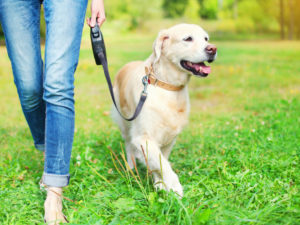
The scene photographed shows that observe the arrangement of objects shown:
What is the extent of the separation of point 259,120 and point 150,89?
6.39ft

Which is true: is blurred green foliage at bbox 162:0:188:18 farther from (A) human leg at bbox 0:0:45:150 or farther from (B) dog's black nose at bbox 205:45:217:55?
(A) human leg at bbox 0:0:45:150

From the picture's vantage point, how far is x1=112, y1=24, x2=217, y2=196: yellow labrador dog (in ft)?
8.41

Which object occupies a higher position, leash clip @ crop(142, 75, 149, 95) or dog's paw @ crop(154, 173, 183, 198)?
leash clip @ crop(142, 75, 149, 95)

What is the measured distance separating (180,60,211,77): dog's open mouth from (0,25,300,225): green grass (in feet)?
2.34

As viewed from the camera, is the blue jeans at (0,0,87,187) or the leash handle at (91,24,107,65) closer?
the blue jeans at (0,0,87,187)

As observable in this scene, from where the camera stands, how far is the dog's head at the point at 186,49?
2.68 meters

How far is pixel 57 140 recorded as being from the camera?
1.98 m

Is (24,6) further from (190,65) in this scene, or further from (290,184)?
(290,184)

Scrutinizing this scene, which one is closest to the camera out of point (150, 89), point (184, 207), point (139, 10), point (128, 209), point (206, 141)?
point (184, 207)

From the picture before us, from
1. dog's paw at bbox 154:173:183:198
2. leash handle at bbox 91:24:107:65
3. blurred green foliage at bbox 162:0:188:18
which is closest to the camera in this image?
dog's paw at bbox 154:173:183:198

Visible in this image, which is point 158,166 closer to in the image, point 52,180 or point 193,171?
point 193,171

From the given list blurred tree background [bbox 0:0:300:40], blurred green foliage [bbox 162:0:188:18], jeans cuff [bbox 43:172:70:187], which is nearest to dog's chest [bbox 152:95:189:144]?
jeans cuff [bbox 43:172:70:187]

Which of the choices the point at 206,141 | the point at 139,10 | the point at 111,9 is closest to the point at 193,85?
the point at 206,141

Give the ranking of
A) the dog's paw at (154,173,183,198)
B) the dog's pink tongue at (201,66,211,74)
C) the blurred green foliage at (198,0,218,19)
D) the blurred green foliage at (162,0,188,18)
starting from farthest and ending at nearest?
the blurred green foliage at (162,0,188,18)
the blurred green foliage at (198,0,218,19)
the dog's pink tongue at (201,66,211,74)
the dog's paw at (154,173,183,198)
